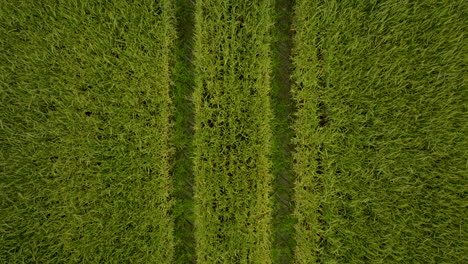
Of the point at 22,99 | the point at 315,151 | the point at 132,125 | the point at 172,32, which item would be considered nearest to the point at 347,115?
the point at 315,151

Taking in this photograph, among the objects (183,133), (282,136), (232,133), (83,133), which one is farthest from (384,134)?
(83,133)

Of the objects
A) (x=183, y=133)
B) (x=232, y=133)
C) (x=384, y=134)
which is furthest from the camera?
(x=183, y=133)

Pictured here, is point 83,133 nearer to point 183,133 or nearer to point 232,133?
point 183,133

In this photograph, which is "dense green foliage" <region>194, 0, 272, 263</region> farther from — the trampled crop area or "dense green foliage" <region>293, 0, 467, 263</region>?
"dense green foliage" <region>293, 0, 467, 263</region>

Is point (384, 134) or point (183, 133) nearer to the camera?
point (384, 134)

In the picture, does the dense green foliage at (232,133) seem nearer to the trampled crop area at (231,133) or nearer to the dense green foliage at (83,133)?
the trampled crop area at (231,133)

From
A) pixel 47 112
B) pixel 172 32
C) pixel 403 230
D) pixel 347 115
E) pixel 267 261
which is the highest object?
pixel 172 32

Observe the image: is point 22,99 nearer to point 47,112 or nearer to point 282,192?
point 47,112
